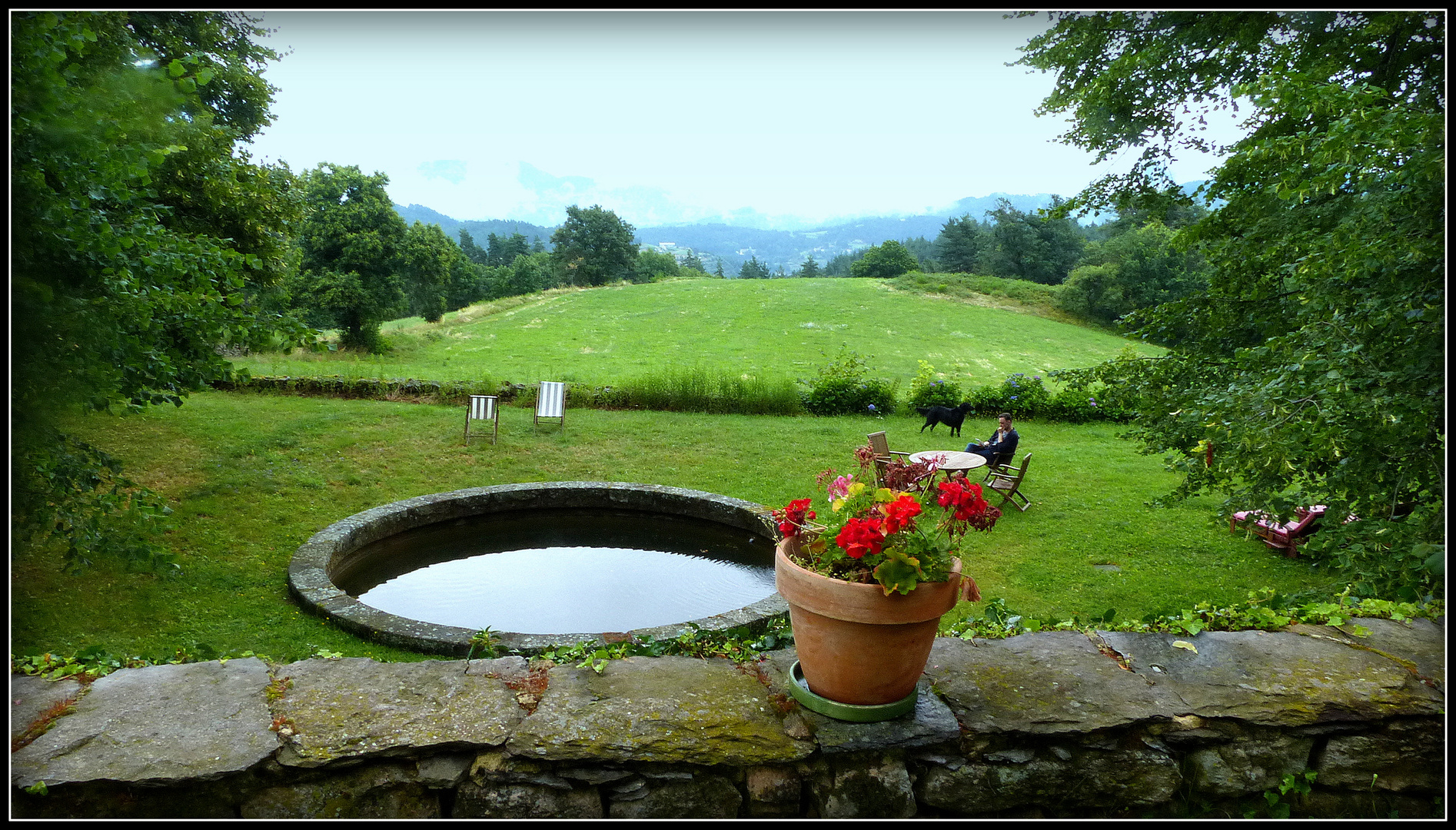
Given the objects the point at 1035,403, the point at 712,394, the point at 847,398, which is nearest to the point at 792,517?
the point at 712,394

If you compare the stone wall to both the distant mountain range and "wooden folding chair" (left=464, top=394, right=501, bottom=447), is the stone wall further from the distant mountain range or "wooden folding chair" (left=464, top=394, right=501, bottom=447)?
the distant mountain range

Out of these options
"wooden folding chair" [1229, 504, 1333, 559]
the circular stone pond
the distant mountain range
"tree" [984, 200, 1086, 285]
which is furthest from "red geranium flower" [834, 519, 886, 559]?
the distant mountain range

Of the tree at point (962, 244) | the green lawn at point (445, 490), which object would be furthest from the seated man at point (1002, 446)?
the tree at point (962, 244)

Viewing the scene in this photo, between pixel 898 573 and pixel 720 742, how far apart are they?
62 cm

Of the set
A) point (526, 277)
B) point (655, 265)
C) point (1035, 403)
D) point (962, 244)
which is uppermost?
point (962, 244)

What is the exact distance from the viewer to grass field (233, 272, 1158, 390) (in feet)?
56.7

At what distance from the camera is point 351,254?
20.9 metres

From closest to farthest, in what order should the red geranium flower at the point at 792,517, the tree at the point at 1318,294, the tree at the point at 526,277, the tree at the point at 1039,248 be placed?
the red geranium flower at the point at 792,517 → the tree at the point at 1318,294 → the tree at the point at 1039,248 → the tree at the point at 526,277

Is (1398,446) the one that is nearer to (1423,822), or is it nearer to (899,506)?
(1423,822)

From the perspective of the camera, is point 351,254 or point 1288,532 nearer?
point 1288,532

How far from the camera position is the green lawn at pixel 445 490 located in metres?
4.57

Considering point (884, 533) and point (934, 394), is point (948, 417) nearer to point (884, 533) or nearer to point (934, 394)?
point (934, 394)

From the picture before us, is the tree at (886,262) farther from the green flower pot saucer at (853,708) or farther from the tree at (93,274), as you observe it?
the green flower pot saucer at (853,708)

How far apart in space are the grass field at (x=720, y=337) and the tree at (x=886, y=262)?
21.1 m
